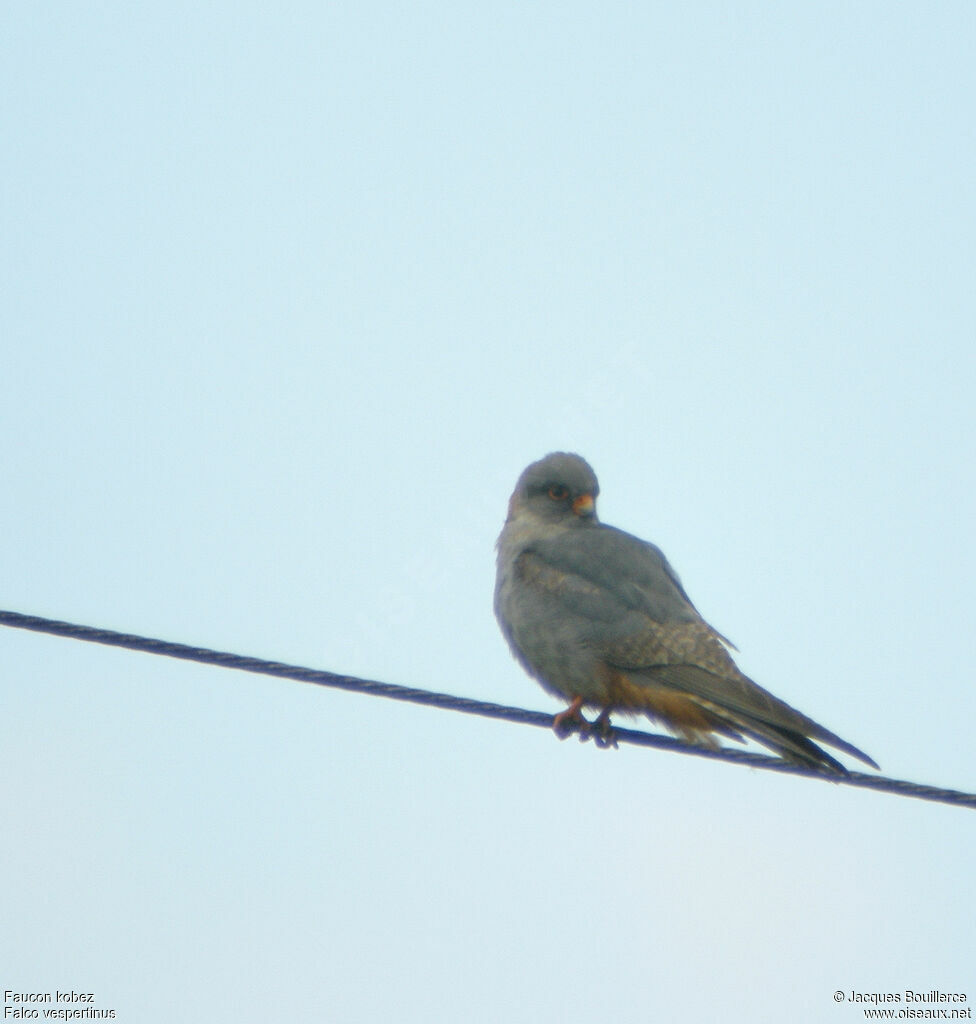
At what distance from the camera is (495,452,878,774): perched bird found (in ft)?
19.1

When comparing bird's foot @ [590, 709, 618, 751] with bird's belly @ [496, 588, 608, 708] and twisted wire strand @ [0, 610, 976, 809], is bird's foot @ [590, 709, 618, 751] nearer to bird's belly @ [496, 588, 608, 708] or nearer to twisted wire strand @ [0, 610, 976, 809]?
bird's belly @ [496, 588, 608, 708]

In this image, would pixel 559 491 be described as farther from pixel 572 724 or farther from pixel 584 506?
pixel 572 724

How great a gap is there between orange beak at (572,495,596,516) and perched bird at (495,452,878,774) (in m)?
0.16

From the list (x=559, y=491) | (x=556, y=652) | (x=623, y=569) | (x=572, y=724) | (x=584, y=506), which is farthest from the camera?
(x=559, y=491)

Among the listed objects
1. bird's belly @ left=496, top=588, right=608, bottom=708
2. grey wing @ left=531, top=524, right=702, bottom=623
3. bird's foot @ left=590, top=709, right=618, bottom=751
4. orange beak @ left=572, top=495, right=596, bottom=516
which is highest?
orange beak @ left=572, top=495, right=596, bottom=516

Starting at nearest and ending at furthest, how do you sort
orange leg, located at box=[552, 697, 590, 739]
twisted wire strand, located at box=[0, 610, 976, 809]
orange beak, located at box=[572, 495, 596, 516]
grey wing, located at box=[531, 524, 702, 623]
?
twisted wire strand, located at box=[0, 610, 976, 809]
orange leg, located at box=[552, 697, 590, 739]
grey wing, located at box=[531, 524, 702, 623]
orange beak, located at box=[572, 495, 596, 516]

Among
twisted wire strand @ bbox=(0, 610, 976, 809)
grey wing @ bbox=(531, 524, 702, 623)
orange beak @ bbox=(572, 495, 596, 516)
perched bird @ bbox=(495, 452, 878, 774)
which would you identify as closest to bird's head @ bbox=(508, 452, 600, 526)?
orange beak @ bbox=(572, 495, 596, 516)

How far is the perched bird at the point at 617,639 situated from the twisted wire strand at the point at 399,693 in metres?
0.61

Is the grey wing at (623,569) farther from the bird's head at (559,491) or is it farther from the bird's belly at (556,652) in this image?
the bird's head at (559,491)

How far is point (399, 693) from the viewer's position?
14.4 ft

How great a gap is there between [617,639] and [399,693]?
2.12 metres

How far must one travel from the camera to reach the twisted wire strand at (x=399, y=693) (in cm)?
409

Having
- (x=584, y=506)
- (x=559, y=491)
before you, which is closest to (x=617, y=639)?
(x=584, y=506)

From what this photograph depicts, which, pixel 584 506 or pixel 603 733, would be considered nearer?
pixel 603 733
